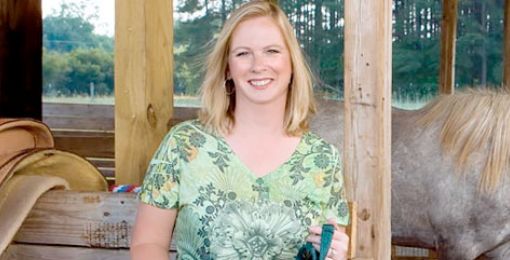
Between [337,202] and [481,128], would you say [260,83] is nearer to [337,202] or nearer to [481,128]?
[337,202]

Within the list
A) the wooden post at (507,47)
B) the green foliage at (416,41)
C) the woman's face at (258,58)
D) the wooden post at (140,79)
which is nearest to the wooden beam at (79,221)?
the wooden post at (140,79)

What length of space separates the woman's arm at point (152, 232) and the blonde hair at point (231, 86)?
0.73ft

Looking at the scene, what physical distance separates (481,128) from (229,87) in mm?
2336

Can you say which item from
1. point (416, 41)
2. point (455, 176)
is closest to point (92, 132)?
point (416, 41)

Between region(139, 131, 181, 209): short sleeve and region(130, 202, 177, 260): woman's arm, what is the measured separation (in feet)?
0.06

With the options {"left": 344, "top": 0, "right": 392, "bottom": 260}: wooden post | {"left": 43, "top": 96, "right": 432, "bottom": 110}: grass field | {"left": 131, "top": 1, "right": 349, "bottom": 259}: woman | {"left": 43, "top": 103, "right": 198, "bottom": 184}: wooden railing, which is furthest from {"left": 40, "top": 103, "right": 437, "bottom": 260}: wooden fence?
{"left": 131, "top": 1, "right": 349, "bottom": 259}: woman

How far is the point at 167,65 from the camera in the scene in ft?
8.58

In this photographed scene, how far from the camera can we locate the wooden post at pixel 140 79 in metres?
2.56

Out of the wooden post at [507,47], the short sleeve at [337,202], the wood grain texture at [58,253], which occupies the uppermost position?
the wooden post at [507,47]

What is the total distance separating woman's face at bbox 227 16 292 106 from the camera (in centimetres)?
179

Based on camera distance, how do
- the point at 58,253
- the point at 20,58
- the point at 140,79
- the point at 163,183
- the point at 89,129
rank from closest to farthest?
the point at 163,183 < the point at 58,253 < the point at 140,79 < the point at 20,58 < the point at 89,129

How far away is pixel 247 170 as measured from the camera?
5.83 ft

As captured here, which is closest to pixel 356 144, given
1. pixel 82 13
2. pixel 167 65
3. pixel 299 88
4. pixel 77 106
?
pixel 299 88

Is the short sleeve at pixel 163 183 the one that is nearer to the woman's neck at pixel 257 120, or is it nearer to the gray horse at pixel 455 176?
the woman's neck at pixel 257 120
